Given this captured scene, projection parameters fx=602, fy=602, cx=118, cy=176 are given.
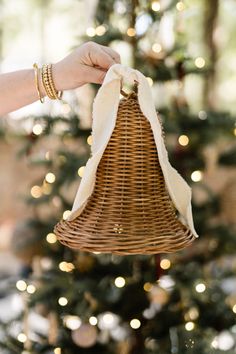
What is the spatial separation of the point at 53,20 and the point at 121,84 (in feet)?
17.3

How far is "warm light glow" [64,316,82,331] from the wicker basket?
3.58 ft

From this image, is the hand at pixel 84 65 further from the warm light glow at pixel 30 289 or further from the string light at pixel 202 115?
the warm light glow at pixel 30 289

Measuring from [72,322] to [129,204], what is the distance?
1.22 m

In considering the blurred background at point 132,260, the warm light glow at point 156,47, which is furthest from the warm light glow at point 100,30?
the warm light glow at point 156,47

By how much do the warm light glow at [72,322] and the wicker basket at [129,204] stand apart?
43.0 inches

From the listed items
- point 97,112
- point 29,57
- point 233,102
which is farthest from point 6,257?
point 97,112

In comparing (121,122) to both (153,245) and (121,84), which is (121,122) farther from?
(153,245)

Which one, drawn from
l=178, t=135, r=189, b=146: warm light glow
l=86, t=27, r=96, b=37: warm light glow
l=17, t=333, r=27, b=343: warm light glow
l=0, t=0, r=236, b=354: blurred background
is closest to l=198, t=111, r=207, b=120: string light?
l=0, t=0, r=236, b=354: blurred background

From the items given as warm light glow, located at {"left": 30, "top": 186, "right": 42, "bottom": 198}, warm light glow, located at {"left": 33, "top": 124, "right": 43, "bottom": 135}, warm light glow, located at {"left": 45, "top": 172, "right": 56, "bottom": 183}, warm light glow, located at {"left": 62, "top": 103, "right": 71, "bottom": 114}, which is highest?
warm light glow, located at {"left": 62, "top": 103, "right": 71, "bottom": 114}

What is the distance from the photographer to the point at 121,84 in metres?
1.12

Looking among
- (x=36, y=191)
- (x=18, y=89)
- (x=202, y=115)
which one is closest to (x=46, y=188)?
(x=36, y=191)

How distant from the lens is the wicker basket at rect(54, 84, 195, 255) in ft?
3.36

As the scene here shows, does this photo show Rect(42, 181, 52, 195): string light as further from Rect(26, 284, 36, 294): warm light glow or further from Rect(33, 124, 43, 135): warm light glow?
Rect(26, 284, 36, 294): warm light glow

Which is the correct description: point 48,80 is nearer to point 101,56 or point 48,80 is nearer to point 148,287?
point 101,56
